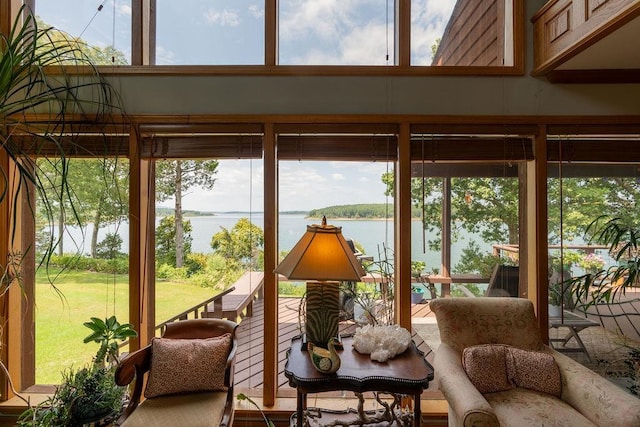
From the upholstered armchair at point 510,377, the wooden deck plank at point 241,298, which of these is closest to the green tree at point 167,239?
the wooden deck plank at point 241,298

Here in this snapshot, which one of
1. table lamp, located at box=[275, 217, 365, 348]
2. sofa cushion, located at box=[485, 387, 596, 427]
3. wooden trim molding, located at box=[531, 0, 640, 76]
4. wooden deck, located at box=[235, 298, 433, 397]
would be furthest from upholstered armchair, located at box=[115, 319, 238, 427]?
wooden trim molding, located at box=[531, 0, 640, 76]

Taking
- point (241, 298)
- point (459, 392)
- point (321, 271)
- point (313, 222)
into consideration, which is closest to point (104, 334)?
point (241, 298)

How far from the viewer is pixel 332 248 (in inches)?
73.9

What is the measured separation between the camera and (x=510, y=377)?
6.37 ft

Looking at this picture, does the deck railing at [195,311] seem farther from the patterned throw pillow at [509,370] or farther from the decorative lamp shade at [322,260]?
the patterned throw pillow at [509,370]

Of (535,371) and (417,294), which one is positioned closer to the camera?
(535,371)

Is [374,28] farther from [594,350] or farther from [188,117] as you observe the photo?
[594,350]

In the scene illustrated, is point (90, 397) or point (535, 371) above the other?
point (535, 371)

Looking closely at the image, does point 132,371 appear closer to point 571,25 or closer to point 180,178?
point 180,178

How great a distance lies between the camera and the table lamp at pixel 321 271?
181 centimetres

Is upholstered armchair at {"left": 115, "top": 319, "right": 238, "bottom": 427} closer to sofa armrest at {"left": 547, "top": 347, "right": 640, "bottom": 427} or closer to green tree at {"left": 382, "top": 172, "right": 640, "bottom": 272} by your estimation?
green tree at {"left": 382, "top": 172, "right": 640, "bottom": 272}

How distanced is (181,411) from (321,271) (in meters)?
1.07

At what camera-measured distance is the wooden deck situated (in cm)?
244

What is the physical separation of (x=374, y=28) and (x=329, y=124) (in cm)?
81
